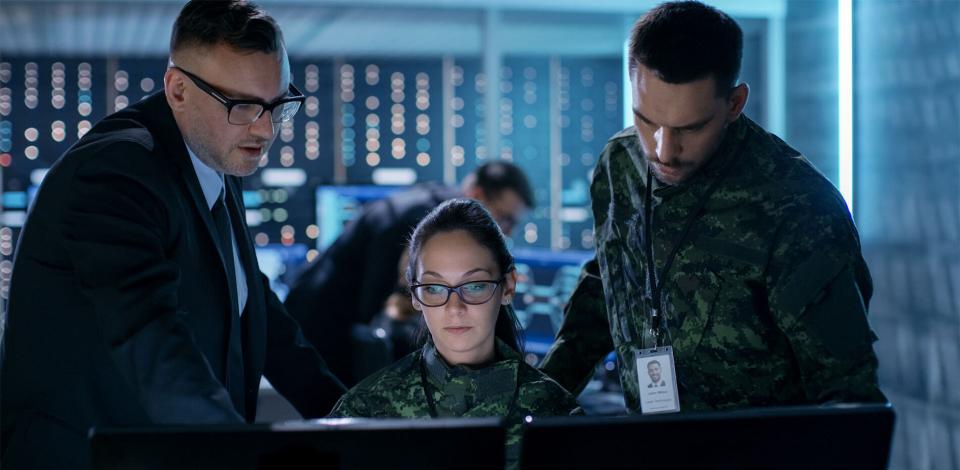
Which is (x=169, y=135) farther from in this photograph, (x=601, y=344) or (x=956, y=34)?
(x=956, y=34)

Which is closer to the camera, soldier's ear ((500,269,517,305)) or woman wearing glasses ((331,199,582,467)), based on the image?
woman wearing glasses ((331,199,582,467))

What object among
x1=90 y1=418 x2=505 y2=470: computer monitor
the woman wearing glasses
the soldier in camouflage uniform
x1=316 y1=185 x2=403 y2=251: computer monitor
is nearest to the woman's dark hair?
the woman wearing glasses

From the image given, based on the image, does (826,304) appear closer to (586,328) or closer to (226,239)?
(586,328)

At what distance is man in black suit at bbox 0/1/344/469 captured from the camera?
131 centimetres

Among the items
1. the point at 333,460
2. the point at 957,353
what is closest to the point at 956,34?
the point at 957,353

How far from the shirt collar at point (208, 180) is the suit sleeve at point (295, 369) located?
0.81 ft

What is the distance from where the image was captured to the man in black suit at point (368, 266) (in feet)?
11.4

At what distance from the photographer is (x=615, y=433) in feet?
3.06

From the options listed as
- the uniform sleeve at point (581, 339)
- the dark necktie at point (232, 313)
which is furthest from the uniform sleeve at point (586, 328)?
the dark necktie at point (232, 313)

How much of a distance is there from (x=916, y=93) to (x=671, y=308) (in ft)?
7.62

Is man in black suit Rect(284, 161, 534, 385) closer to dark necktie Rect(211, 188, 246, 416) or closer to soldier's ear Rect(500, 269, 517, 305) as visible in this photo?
soldier's ear Rect(500, 269, 517, 305)

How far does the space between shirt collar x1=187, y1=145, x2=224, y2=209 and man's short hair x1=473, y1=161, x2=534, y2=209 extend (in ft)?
6.05

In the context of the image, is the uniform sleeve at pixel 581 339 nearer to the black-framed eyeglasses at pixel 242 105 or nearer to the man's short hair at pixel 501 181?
the black-framed eyeglasses at pixel 242 105

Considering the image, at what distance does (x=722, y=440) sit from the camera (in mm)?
960
